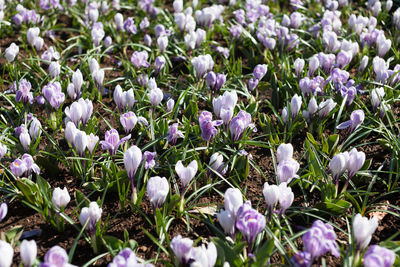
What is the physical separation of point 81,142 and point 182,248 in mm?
864

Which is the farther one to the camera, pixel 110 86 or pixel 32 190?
pixel 110 86

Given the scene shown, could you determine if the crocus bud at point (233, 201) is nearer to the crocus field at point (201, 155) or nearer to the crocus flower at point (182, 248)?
the crocus field at point (201, 155)

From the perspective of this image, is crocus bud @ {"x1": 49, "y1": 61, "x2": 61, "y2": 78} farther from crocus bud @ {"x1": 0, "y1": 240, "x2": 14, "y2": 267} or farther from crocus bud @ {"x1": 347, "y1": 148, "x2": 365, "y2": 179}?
crocus bud @ {"x1": 347, "y1": 148, "x2": 365, "y2": 179}

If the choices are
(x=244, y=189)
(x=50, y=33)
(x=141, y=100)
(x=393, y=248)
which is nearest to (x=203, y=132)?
(x=244, y=189)

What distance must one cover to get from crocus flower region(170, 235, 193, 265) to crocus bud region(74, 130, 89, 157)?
819mm

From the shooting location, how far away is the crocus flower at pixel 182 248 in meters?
1.67

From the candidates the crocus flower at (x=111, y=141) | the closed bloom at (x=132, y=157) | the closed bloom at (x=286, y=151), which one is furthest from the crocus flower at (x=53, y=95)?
the closed bloom at (x=286, y=151)

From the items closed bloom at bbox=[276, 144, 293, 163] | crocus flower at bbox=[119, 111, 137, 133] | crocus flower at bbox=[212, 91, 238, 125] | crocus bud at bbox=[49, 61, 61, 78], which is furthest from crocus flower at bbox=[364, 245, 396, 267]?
crocus bud at bbox=[49, 61, 61, 78]

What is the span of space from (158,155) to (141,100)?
0.45 m

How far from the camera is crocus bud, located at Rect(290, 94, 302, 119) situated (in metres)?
2.64

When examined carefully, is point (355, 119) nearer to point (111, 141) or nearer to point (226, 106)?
point (226, 106)

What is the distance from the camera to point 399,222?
2.25m

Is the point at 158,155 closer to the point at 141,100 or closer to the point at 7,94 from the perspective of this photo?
the point at 141,100

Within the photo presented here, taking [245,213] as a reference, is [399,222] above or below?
below
